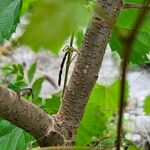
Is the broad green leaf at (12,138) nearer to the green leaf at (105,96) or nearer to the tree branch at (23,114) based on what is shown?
the tree branch at (23,114)

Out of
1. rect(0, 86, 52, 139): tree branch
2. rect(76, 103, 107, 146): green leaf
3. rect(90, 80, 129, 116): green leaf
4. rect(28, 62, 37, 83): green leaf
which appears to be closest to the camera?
rect(0, 86, 52, 139): tree branch

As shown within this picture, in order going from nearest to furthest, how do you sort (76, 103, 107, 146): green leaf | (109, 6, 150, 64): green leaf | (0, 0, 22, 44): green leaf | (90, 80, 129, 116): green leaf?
(0, 0, 22, 44): green leaf < (109, 6, 150, 64): green leaf < (76, 103, 107, 146): green leaf < (90, 80, 129, 116): green leaf

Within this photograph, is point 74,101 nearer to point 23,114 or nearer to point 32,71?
point 23,114

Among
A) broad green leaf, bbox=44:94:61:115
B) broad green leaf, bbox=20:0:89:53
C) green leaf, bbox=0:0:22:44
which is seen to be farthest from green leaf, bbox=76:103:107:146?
broad green leaf, bbox=20:0:89:53

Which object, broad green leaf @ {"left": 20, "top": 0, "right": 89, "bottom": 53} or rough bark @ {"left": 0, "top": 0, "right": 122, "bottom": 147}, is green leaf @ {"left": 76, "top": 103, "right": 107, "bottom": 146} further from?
broad green leaf @ {"left": 20, "top": 0, "right": 89, "bottom": 53}

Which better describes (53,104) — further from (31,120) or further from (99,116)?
(31,120)

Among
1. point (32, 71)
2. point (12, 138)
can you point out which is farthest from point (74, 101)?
point (32, 71)

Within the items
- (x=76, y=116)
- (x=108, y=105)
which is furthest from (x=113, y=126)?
(x=76, y=116)
